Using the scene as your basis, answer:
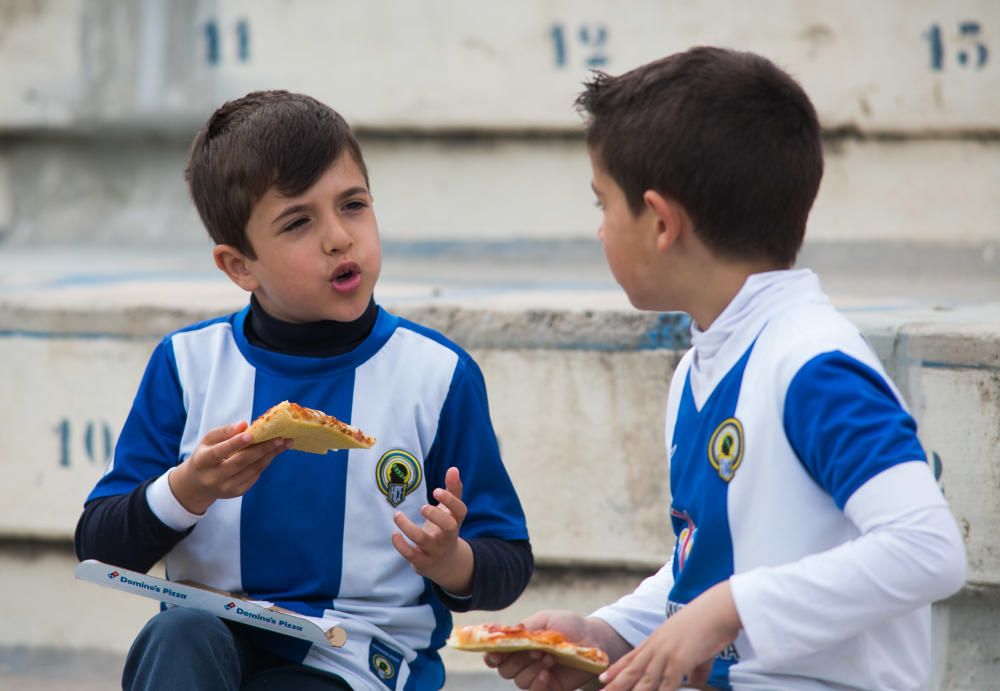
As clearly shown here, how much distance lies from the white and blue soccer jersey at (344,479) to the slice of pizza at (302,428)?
0.52 ft

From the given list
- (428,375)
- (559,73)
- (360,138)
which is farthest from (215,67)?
(428,375)

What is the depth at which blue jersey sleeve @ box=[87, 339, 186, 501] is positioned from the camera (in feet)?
6.39

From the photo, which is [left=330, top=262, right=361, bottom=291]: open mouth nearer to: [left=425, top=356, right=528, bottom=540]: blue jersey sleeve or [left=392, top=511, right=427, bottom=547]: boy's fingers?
[left=425, top=356, right=528, bottom=540]: blue jersey sleeve

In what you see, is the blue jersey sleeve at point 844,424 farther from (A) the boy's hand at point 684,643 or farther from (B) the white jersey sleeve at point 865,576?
(A) the boy's hand at point 684,643

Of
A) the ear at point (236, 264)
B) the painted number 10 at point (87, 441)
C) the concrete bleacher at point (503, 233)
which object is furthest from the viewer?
the painted number 10 at point (87, 441)

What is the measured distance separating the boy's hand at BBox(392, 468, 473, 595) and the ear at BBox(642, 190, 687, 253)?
0.40m

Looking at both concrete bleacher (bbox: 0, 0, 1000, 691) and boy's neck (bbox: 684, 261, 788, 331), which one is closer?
boy's neck (bbox: 684, 261, 788, 331)

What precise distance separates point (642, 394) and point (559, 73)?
49.8 inches

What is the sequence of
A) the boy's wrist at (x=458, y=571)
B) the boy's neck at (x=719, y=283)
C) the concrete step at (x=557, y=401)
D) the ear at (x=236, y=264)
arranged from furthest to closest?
the concrete step at (x=557, y=401), the ear at (x=236, y=264), the boy's wrist at (x=458, y=571), the boy's neck at (x=719, y=283)

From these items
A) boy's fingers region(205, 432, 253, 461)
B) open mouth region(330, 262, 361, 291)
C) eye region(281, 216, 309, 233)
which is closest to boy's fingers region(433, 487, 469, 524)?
boy's fingers region(205, 432, 253, 461)

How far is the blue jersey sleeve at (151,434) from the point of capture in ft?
6.39

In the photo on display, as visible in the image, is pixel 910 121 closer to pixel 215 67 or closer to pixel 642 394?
pixel 642 394

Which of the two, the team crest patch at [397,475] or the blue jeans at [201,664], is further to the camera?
the team crest patch at [397,475]

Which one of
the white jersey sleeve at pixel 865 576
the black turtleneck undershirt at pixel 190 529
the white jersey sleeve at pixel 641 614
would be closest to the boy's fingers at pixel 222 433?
the black turtleneck undershirt at pixel 190 529
